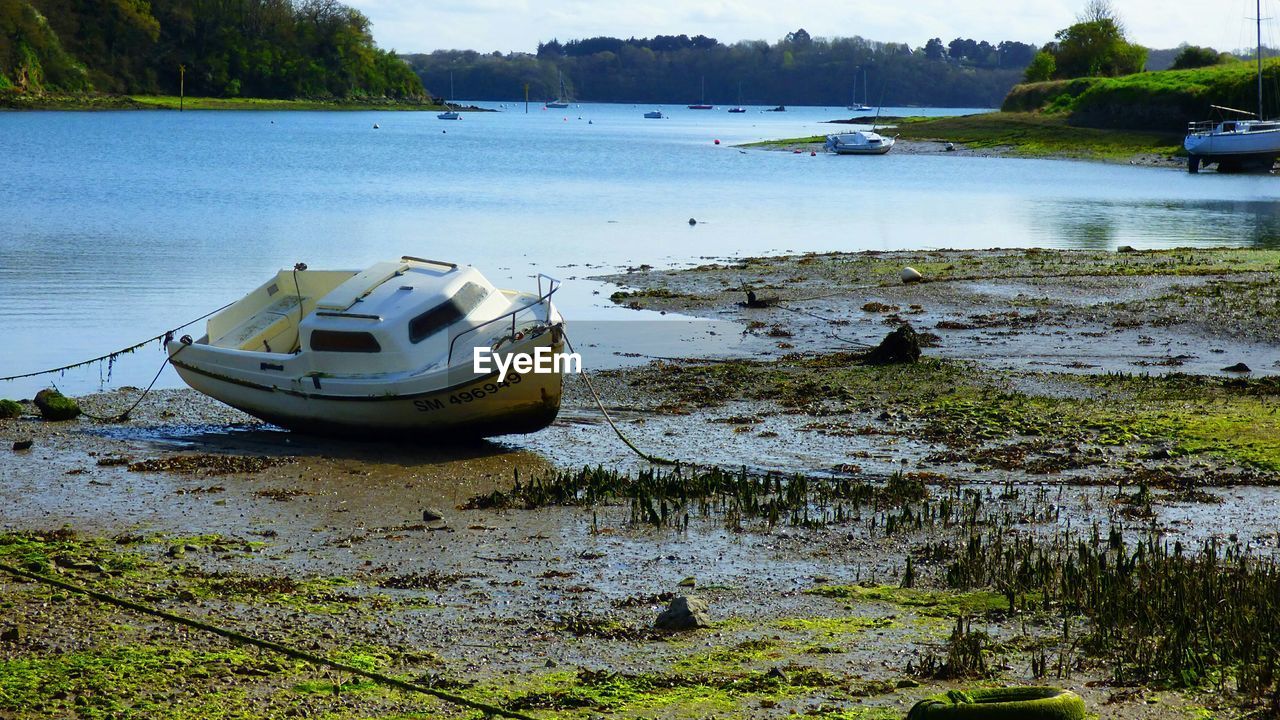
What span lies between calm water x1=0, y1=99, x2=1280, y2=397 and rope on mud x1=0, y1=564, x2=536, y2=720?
10157 millimetres

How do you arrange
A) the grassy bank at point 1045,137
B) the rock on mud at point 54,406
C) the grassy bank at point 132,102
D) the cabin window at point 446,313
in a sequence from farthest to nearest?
the grassy bank at point 132,102 → the grassy bank at point 1045,137 → the rock on mud at point 54,406 → the cabin window at point 446,313

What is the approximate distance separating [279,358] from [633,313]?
999 cm

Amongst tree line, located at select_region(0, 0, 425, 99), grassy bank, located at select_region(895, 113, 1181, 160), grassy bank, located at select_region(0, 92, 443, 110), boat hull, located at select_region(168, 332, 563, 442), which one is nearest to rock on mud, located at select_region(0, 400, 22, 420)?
boat hull, located at select_region(168, 332, 563, 442)

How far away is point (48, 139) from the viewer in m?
95.6

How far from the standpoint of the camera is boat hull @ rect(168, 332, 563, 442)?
14602 millimetres

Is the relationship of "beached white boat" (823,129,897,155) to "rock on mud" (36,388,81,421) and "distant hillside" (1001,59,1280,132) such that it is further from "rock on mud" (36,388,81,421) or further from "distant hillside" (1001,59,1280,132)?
"rock on mud" (36,388,81,421)

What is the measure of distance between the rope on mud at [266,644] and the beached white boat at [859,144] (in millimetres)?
88602

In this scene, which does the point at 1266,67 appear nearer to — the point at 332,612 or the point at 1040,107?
the point at 1040,107

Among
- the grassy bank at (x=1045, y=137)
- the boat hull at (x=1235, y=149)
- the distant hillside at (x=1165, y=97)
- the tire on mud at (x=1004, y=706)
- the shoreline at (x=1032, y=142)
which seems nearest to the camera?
the tire on mud at (x=1004, y=706)

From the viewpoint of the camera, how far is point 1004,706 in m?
5.99

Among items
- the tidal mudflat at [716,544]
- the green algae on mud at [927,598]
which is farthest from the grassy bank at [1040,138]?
the green algae on mud at [927,598]

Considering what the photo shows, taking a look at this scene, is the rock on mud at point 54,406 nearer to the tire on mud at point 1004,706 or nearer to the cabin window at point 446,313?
the cabin window at point 446,313

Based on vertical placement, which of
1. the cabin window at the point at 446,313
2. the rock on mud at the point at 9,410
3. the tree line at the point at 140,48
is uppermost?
the tree line at the point at 140,48

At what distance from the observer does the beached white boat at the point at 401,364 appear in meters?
14.7
